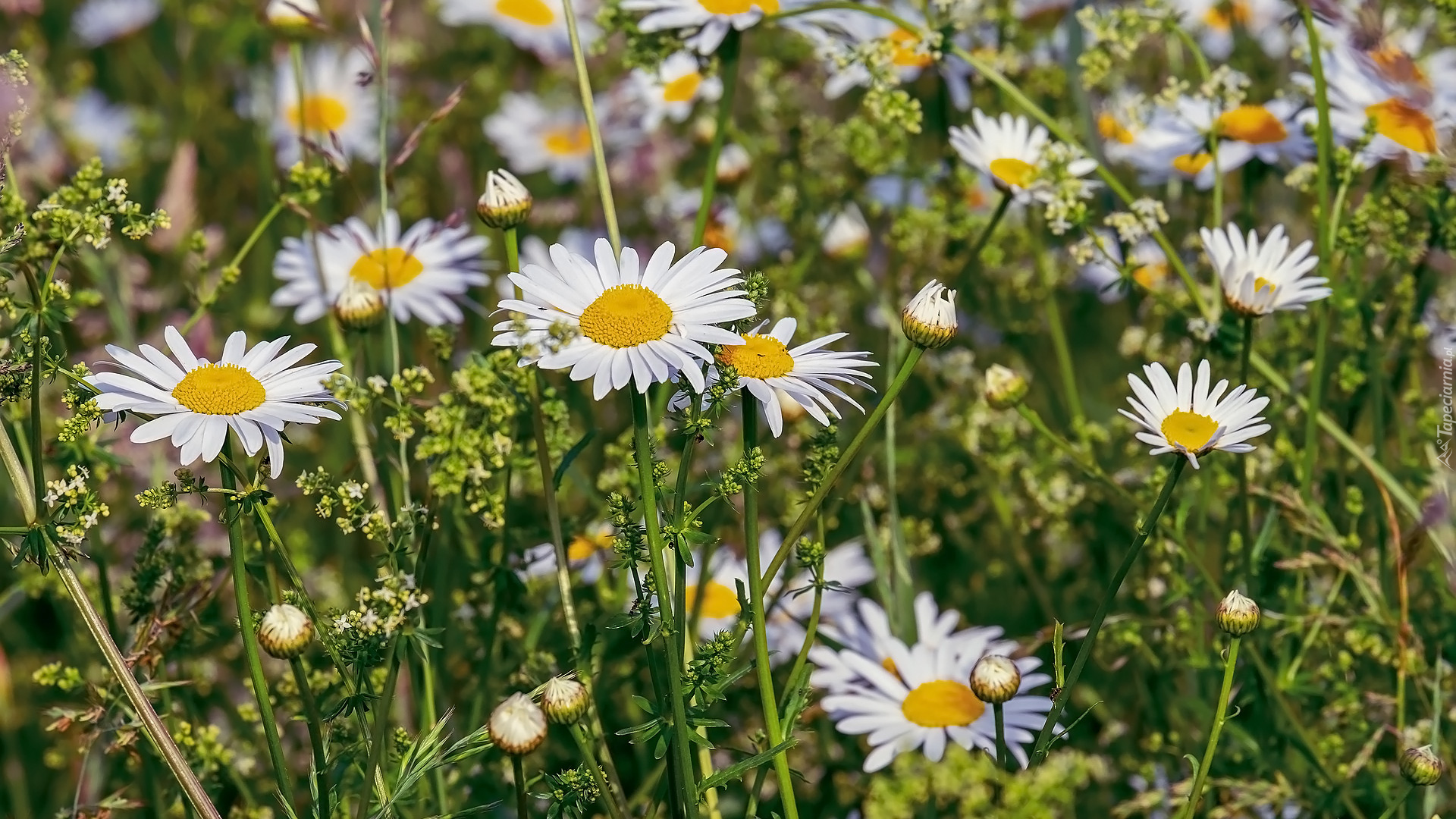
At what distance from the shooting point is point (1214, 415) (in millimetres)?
1537

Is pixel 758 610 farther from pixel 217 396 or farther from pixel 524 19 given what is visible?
pixel 524 19

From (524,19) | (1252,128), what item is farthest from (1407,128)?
(524,19)

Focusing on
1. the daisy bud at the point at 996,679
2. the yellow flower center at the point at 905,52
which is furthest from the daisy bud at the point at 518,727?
the yellow flower center at the point at 905,52

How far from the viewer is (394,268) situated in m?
2.19

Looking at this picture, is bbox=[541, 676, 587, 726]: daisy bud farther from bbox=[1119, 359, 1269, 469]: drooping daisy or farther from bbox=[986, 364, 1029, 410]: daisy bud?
bbox=[986, 364, 1029, 410]: daisy bud

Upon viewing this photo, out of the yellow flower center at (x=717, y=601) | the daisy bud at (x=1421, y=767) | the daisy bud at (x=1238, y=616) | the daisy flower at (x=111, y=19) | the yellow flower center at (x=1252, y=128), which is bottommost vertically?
the daisy bud at (x=1421, y=767)

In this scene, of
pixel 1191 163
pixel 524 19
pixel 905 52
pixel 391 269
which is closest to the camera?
pixel 391 269

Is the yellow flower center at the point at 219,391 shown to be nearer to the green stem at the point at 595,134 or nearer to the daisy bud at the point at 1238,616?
the green stem at the point at 595,134

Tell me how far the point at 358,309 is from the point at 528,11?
2076mm

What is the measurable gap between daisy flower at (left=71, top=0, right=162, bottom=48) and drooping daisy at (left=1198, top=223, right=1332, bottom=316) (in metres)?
3.57

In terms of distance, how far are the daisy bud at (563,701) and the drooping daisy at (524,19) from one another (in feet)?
8.46

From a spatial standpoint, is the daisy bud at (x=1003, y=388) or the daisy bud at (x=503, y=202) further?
the daisy bud at (x=1003, y=388)

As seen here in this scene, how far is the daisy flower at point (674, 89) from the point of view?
9.64 feet

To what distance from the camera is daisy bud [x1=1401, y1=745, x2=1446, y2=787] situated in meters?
1.45
